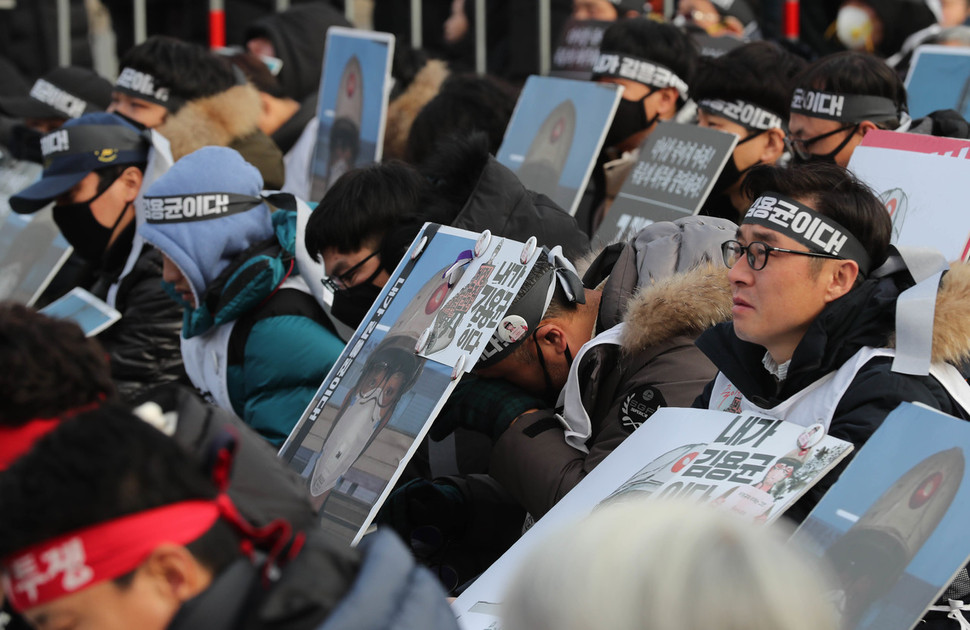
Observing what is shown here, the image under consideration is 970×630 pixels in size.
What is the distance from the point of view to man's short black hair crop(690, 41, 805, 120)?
Result: 475 cm

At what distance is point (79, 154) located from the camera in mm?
5012

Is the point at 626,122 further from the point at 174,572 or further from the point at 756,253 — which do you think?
the point at 174,572

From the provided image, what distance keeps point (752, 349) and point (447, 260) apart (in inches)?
34.6

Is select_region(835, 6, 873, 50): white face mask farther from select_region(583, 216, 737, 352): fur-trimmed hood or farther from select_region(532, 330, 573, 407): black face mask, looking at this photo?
select_region(532, 330, 573, 407): black face mask

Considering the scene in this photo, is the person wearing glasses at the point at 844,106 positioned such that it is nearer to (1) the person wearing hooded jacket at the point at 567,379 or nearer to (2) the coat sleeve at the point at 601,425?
(1) the person wearing hooded jacket at the point at 567,379

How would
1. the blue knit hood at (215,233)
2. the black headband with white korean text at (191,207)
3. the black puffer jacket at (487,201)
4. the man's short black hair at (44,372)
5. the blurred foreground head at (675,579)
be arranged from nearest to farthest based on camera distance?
the blurred foreground head at (675,579), the man's short black hair at (44,372), the black puffer jacket at (487,201), the blue knit hood at (215,233), the black headband with white korean text at (191,207)

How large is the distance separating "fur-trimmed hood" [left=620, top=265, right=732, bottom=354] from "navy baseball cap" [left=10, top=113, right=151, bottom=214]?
279cm

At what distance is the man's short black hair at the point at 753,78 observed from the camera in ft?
15.6

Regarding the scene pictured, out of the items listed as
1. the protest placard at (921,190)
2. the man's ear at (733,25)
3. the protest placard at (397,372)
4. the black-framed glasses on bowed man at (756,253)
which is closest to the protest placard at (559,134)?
the protest placard at (921,190)

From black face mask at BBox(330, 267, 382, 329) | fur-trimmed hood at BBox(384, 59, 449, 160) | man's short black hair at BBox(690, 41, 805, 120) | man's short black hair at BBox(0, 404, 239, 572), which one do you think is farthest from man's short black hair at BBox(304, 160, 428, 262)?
fur-trimmed hood at BBox(384, 59, 449, 160)

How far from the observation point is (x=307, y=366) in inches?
147

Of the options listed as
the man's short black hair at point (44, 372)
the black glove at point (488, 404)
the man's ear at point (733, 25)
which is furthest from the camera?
the man's ear at point (733, 25)

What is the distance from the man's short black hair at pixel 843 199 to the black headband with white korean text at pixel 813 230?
0.02 m

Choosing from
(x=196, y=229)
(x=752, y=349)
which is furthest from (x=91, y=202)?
(x=752, y=349)
